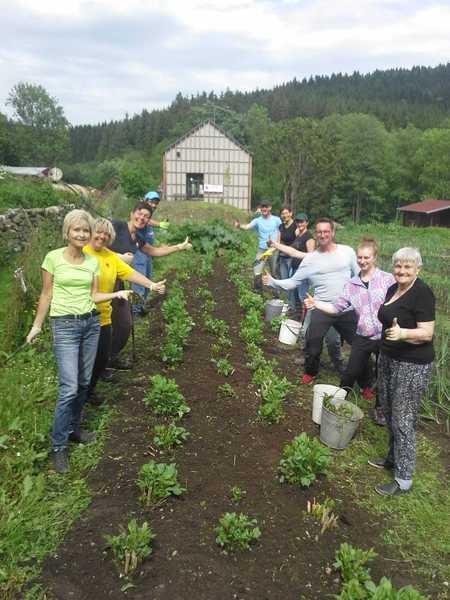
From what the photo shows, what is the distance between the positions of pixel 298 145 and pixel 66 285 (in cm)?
3815

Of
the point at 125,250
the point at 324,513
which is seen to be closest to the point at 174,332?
the point at 125,250

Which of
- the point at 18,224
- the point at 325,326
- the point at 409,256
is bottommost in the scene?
the point at 325,326

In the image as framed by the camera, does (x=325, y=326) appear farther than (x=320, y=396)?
Yes

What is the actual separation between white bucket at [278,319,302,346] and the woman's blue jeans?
3.55 meters

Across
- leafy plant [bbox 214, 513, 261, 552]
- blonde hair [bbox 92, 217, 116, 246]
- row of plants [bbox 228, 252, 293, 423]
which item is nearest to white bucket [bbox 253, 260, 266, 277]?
row of plants [bbox 228, 252, 293, 423]

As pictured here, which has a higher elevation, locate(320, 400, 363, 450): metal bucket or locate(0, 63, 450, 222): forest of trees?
locate(0, 63, 450, 222): forest of trees

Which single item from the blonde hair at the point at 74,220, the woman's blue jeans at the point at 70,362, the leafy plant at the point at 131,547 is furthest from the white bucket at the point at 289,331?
the leafy plant at the point at 131,547

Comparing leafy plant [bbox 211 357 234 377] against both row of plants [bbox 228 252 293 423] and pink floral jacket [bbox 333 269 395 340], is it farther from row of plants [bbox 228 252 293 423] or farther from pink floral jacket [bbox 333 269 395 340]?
pink floral jacket [bbox 333 269 395 340]

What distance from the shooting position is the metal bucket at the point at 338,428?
377 centimetres

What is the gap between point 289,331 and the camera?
21.3 feet

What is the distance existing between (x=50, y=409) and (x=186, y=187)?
3461 centimetres

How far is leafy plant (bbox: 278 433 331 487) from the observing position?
10.5 feet

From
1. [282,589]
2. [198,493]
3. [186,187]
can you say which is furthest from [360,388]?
[186,187]

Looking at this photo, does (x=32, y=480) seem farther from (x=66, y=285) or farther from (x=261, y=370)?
(x=261, y=370)
